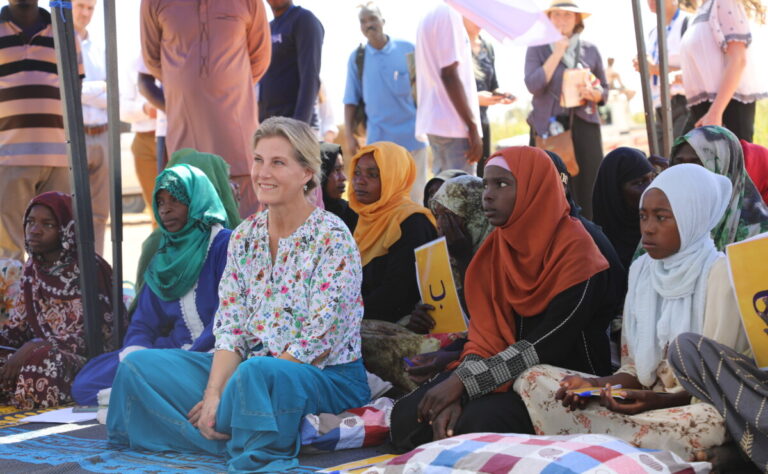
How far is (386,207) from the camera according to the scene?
538cm

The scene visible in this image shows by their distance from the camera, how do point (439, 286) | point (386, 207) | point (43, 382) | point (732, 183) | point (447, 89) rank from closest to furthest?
→ point (732, 183) < point (439, 286) < point (43, 382) < point (386, 207) < point (447, 89)

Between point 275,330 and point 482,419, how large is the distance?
3.35ft

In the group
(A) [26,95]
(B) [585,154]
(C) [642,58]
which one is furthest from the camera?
(B) [585,154]

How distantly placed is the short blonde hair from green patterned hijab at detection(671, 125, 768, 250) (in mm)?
1687

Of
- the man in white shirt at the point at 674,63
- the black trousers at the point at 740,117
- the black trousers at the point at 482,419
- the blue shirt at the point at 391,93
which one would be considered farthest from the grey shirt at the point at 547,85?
the black trousers at the point at 482,419

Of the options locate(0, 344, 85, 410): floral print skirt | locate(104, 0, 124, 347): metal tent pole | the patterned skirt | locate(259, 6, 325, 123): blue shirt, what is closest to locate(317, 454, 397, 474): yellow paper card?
the patterned skirt

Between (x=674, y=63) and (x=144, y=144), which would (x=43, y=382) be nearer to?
(x=144, y=144)

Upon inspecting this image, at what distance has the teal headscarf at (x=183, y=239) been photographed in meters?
4.96

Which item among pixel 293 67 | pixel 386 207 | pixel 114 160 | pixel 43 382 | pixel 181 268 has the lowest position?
pixel 43 382

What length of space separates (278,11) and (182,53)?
3.66ft

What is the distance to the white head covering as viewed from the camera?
3.47 metres

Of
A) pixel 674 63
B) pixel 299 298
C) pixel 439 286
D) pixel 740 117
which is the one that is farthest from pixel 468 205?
pixel 674 63

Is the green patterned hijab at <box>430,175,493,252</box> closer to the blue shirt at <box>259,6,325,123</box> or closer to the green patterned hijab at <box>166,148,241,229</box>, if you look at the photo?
the green patterned hijab at <box>166,148,241,229</box>

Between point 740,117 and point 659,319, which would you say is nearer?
point 659,319
